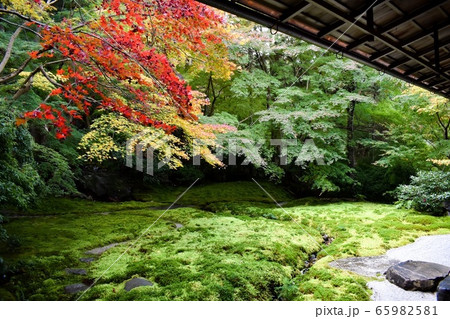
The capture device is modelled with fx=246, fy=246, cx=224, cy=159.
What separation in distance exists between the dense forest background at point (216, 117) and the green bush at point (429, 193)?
11 cm

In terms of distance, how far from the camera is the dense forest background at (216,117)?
19.4ft

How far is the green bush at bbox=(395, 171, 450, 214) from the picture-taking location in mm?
8656

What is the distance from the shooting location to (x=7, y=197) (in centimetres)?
435

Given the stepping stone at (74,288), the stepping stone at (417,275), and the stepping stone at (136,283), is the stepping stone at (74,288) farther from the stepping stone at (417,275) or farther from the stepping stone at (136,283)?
the stepping stone at (417,275)

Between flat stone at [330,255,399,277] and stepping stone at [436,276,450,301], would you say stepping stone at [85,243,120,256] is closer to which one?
flat stone at [330,255,399,277]

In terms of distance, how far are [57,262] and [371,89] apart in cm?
1691

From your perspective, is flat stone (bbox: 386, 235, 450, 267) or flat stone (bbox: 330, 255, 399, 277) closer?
flat stone (bbox: 330, 255, 399, 277)

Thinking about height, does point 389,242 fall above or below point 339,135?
below

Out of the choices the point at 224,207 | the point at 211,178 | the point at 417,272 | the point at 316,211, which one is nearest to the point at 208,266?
the point at 417,272

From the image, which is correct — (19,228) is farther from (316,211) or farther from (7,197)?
(316,211)

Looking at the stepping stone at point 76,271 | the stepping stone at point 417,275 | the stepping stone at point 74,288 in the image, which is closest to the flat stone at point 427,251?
the stepping stone at point 417,275

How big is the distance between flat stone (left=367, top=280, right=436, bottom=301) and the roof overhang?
12.9ft

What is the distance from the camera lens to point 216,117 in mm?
9781

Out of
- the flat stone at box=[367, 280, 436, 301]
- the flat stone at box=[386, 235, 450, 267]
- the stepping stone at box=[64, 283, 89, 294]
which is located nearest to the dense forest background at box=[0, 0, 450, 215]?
the stepping stone at box=[64, 283, 89, 294]
